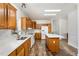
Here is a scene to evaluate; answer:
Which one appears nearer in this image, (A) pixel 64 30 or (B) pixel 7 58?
(B) pixel 7 58

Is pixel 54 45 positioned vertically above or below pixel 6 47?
below

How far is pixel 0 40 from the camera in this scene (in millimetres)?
3031

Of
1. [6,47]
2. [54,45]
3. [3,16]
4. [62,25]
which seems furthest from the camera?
[62,25]

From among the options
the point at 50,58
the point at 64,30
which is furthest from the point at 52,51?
the point at 64,30

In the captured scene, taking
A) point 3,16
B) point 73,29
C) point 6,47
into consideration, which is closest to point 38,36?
point 73,29

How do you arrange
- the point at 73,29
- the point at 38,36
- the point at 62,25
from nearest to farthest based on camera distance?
1. the point at 73,29
2. the point at 62,25
3. the point at 38,36

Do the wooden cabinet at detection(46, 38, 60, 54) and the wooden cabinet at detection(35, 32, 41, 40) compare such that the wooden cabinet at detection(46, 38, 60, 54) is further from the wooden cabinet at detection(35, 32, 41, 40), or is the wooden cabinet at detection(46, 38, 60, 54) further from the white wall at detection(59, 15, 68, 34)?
the wooden cabinet at detection(35, 32, 41, 40)

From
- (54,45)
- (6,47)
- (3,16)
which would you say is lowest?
(54,45)

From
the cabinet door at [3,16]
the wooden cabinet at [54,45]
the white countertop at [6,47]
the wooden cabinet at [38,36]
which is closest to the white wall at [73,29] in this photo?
the wooden cabinet at [54,45]

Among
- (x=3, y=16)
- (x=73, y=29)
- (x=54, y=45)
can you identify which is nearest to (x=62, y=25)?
(x=73, y=29)

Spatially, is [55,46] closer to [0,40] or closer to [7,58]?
[0,40]

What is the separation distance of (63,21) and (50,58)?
11.9 metres

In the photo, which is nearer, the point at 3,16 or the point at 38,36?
the point at 3,16

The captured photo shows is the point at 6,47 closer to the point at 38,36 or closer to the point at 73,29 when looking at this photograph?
the point at 73,29
